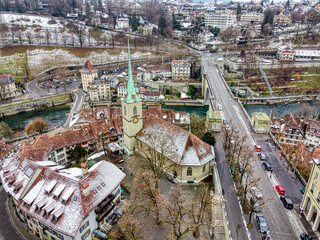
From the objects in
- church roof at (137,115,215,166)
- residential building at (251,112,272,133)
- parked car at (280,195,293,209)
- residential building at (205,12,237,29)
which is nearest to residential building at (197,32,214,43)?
residential building at (205,12,237,29)

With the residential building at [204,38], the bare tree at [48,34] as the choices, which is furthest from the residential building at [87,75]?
the residential building at [204,38]

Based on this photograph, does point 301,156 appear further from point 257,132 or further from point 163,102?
point 163,102

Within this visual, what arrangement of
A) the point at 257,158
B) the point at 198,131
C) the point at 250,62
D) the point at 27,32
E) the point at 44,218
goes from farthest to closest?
the point at 27,32, the point at 250,62, the point at 198,131, the point at 257,158, the point at 44,218

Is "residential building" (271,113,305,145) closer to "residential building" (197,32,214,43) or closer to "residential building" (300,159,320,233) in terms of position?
"residential building" (300,159,320,233)

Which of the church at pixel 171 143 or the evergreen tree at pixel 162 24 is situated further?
the evergreen tree at pixel 162 24

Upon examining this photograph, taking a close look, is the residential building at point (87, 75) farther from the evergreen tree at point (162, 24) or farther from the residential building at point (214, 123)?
the evergreen tree at point (162, 24)

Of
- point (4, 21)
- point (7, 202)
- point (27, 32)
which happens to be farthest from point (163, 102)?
point (4, 21)
